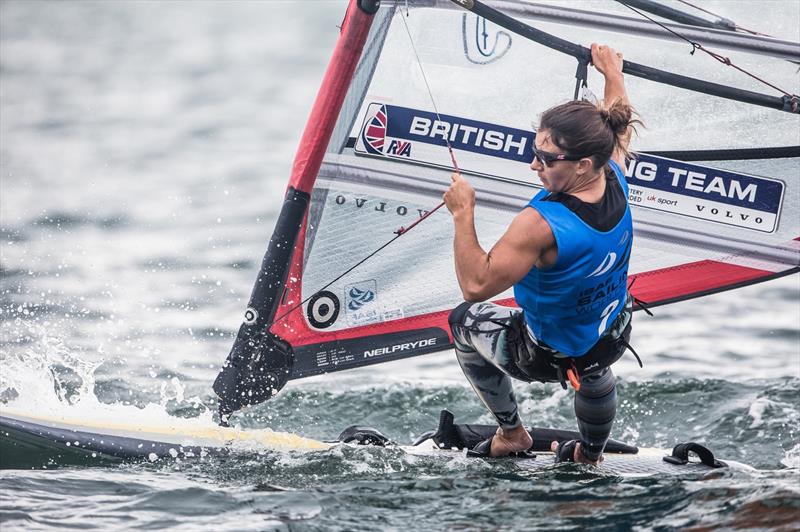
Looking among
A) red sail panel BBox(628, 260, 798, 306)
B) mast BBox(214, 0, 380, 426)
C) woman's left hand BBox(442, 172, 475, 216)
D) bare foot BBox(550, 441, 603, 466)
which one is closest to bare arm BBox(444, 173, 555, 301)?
woman's left hand BBox(442, 172, 475, 216)

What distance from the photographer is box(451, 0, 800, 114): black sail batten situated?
4.55 metres

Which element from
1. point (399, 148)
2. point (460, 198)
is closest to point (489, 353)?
point (460, 198)

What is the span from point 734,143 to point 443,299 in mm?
1438

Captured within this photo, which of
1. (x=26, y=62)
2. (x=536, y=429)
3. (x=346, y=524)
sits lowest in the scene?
(x=346, y=524)

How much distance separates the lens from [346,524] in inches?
148

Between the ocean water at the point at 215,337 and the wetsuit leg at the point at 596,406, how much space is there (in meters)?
0.19

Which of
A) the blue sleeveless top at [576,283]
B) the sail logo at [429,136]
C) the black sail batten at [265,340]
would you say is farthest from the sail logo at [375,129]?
the blue sleeveless top at [576,283]

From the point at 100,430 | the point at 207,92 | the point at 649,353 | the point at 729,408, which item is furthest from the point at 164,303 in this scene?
the point at 207,92

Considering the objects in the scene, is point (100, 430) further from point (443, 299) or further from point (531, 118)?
point (531, 118)

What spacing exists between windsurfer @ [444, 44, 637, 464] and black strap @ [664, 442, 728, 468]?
37 centimetres

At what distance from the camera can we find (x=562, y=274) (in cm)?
374

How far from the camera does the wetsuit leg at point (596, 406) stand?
429 centimetres

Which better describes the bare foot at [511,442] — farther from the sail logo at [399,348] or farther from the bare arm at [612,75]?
the bare arm at [612,75]

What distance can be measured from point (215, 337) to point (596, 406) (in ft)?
10.6
